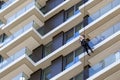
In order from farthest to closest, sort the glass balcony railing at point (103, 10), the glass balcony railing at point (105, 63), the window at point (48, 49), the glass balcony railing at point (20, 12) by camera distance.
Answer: the glass balcony railing at point (20, 12) < the window at point (48, 49) < the glass balcony railing at point (103, 10) < the glass balcony railing at point (105, 63)

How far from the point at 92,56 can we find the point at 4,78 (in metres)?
6.62

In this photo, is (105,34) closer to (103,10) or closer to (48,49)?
(103,10)

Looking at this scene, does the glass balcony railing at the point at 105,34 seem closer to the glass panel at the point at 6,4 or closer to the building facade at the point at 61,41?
the building facade at the point at 61,41

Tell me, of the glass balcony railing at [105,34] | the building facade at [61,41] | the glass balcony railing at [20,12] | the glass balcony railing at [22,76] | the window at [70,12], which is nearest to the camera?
the building facade at [61,41]

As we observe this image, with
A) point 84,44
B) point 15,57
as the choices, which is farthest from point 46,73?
point 84,44

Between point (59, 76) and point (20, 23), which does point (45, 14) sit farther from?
point (59, 76)

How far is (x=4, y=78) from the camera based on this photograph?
4888cm

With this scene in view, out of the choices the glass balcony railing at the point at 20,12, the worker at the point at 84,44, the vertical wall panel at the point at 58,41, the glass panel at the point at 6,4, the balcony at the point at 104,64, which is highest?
the glass panel at the point at 6,4

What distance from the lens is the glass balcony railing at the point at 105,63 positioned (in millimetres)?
45031

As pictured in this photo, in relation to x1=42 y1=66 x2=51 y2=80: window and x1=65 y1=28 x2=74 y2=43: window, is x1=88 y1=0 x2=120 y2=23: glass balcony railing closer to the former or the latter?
x1=65 y1=28 x2=74 y2=43: window

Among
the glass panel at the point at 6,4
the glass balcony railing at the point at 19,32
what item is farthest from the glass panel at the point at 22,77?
the glass panel at the point at 6,4

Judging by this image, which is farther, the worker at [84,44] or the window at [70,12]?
the window at [70,12]

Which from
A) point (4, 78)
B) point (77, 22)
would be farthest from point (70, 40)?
point (4, 78)

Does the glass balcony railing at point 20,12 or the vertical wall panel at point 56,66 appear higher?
the glass balcony railing at point 20,12
